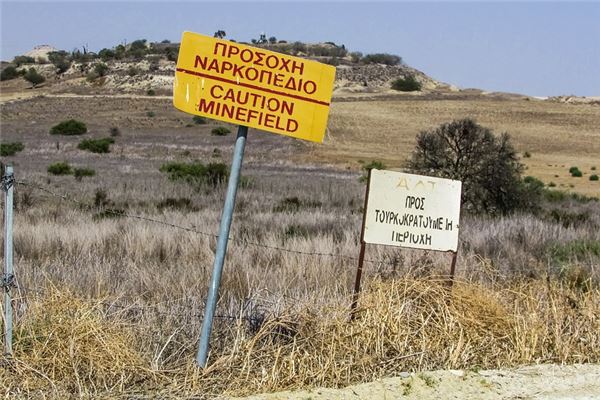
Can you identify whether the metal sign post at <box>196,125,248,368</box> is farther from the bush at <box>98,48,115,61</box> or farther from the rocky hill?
the bush at <box>98,48,115,61</box>

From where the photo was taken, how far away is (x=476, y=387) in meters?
5.91

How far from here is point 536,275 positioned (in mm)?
9781

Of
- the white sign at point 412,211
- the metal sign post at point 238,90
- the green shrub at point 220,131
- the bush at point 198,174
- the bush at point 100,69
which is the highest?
the bush at point 100,69

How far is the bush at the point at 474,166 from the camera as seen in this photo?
18.0 metres

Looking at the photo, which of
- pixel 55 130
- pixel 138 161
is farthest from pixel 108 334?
pixel 55 130

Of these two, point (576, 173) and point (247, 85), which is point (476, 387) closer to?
point (247, 85)

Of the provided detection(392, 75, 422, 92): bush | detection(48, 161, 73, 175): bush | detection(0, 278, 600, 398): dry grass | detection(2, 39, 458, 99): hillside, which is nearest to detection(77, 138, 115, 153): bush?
detection(48, 161, 73, 175): bush

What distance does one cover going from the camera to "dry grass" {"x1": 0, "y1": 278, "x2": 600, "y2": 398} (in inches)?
218

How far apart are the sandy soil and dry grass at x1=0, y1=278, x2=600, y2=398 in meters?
0.15

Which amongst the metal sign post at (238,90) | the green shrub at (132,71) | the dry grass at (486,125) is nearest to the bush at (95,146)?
the dry grass at (486,125)

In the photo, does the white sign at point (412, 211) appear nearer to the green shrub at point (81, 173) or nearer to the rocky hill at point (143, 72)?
the green shrub at point (81, 173)

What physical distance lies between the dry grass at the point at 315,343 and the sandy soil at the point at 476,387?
0.51 feet

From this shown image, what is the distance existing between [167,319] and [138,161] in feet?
102

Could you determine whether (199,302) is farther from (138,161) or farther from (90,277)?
(138,161)
